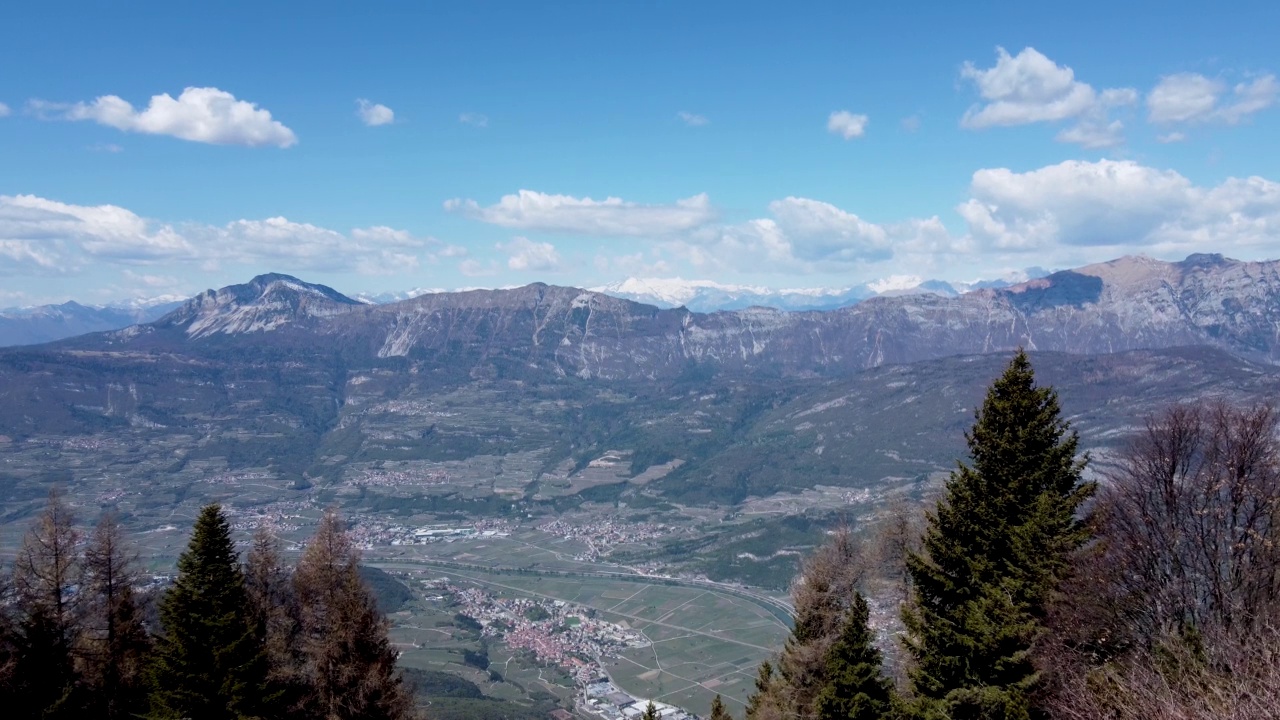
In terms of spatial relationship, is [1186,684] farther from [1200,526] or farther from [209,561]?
[209,561]

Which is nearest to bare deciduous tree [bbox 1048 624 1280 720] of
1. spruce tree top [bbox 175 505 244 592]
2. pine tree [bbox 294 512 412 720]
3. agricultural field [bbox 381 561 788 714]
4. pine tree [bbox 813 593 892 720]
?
pine tree [bbox 813 593 892 720]

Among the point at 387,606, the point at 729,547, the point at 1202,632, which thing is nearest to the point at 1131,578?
the point at 1202,632

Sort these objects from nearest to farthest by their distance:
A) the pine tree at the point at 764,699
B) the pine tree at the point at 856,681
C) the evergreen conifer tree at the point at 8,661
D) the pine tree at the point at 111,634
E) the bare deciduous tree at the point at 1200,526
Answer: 1. the bare deciduous tree at the point at 1200,526
2. the evergreen conifer tree at the point at 8,661
3. the pine tree at the point at 856,681
4. the pine tree at the point at 111,634
5. the pine tree at the point at 764,699

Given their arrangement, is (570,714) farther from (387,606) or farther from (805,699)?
(805,699)

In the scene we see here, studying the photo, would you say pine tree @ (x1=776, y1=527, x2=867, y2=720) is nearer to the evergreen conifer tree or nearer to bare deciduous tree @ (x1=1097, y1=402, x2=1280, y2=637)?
bare deciduous tree @ (x1=1097, y1=402, x2=1280, y2=637)

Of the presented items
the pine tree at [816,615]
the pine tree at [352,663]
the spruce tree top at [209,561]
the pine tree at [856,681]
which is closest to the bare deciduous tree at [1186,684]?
the pine tree at [856,681]

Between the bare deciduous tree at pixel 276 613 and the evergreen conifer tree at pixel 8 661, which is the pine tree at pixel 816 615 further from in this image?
the evergreen conifer tree at pixel 8 661

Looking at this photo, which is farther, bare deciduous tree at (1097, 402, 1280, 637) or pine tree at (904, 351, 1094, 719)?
bare deciduous tree at (1097, 402, 1280, 637)
